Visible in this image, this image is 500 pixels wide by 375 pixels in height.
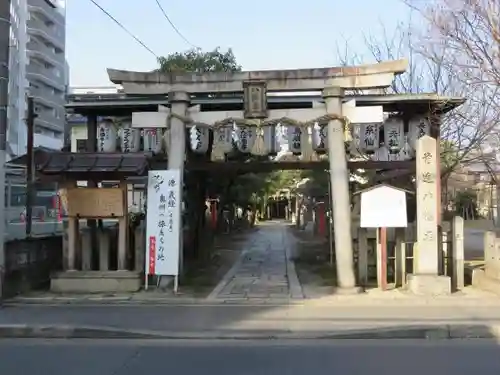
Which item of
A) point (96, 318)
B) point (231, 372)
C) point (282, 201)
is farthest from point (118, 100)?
point (282, 201)

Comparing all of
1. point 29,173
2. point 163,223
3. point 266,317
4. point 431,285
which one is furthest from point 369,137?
point 29,173

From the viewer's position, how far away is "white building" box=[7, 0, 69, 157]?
67.1 metres

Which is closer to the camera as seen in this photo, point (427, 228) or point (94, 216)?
point (427, 228)

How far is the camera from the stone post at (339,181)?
13680mm

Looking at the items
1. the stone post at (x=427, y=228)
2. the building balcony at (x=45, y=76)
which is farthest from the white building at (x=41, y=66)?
the stone post at (x=427, y=228)

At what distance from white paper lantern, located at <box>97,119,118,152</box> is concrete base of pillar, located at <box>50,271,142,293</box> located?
3435 mm

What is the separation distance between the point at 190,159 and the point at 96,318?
6861 mm

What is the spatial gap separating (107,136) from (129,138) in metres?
0.56

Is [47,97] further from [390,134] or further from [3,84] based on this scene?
[3,84]

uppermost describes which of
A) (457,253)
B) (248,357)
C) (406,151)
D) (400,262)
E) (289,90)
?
(289,90)

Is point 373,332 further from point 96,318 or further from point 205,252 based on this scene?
point 205,252

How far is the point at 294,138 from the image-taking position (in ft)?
48.9

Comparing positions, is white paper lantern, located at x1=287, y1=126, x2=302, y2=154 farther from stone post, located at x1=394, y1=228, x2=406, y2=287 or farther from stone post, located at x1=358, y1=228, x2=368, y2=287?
stone post, located at x1=394, y1=228, x2=406, y2=287

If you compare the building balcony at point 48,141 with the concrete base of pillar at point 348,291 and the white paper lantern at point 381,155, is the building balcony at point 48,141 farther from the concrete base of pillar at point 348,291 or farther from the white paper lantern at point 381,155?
the concrete base of pillar at point 348,291
